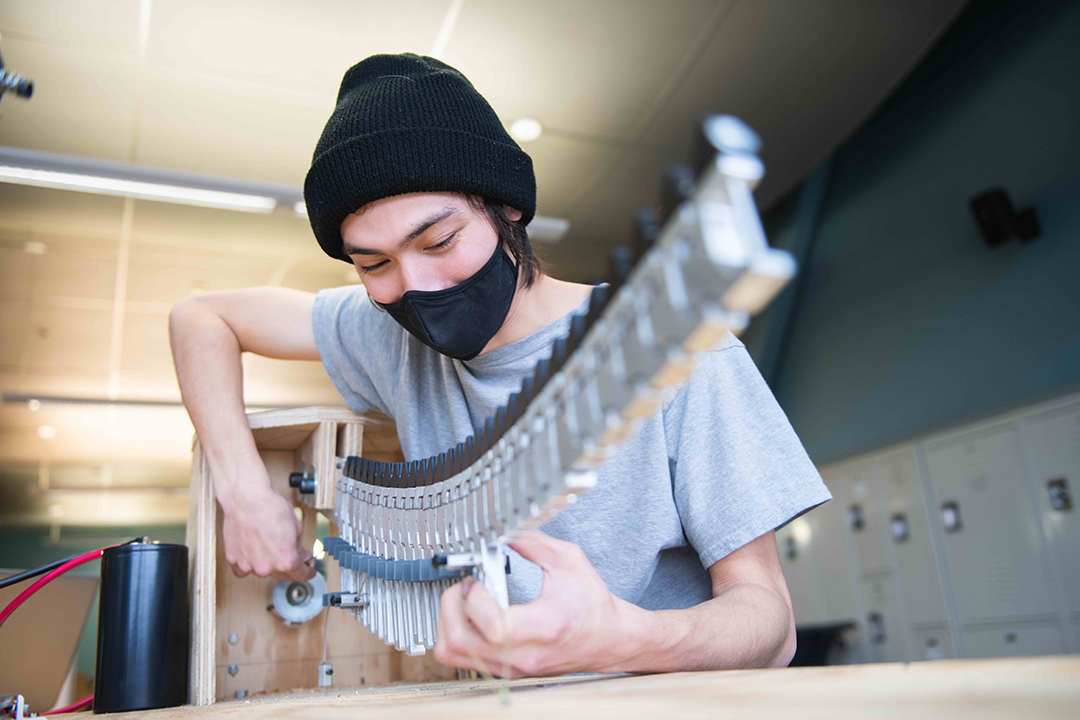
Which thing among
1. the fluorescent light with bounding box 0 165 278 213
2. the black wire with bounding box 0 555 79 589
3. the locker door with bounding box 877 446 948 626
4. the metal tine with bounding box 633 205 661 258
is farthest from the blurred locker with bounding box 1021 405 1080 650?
the fluorescent light with bounding box 0 165 278 213

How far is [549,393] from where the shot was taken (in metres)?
0.65

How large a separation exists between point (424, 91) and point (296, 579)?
3.10ft

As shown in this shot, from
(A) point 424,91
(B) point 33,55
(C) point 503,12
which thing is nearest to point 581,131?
(C) point 503,12

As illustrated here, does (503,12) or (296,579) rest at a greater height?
(503,12)

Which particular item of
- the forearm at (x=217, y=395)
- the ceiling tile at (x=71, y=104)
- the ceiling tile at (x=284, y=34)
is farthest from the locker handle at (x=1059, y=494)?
the ceiling tile at (x=71, y=104)

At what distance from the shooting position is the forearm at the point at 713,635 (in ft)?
2.74

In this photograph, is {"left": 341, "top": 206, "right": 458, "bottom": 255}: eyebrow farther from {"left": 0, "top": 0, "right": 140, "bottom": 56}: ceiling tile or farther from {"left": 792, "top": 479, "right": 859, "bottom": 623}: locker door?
{"left": 792, "top": 479, "right": 859, "bottom": 623}: locker door

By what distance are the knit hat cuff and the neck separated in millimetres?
192

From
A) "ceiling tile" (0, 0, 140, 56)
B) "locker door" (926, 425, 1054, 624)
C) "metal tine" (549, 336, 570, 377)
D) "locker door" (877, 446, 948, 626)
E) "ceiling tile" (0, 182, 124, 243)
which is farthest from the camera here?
"ceiling tile" (0, 182, 124, 243)

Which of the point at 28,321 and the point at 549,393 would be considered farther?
the point at 28,321

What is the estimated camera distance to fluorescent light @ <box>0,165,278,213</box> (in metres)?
4.31

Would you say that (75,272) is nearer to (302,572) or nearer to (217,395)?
(217,395)

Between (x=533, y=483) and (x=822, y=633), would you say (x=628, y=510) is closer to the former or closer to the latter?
(x=533, y=483)

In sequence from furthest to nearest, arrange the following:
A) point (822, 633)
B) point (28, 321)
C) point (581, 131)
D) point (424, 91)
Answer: point (28, 321) → point (822, 633) → point (581, 131) → point (424, 91)
